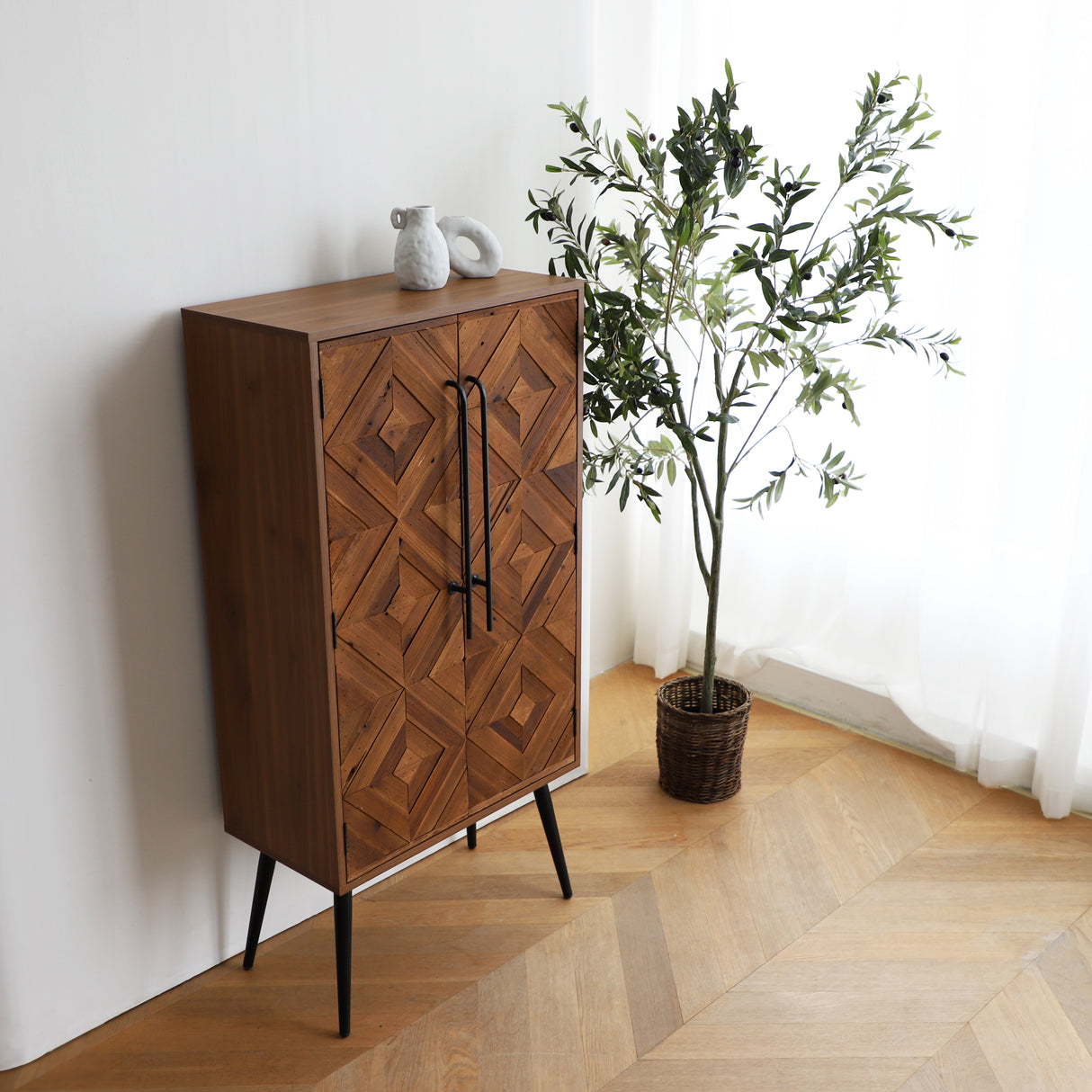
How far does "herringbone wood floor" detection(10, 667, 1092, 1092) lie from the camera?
2.32 meters

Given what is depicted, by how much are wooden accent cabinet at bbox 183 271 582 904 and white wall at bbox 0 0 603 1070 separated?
86mm

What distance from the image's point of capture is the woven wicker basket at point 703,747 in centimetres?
313

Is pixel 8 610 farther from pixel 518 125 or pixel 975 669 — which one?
pixel 975 669

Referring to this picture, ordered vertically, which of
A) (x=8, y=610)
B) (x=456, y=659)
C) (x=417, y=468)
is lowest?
(x=456, y=659)

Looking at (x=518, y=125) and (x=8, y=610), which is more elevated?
(x=518, y=125)

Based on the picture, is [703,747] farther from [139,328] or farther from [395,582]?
[139,328]

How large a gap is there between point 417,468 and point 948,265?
1.60 m

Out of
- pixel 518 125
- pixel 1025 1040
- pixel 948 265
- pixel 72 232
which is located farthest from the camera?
pixel 948 265

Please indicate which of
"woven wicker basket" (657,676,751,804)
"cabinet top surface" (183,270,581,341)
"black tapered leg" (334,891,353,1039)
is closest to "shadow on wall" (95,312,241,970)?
"cabinet top surface" (183,270,581,341)

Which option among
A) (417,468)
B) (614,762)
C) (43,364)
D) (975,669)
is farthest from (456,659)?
(975,669)

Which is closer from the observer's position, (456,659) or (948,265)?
(456,659)

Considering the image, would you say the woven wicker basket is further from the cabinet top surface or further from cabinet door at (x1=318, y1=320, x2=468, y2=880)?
the cabinet top surface

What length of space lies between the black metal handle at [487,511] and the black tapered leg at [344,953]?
1.95 ft

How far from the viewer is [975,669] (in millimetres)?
3258
